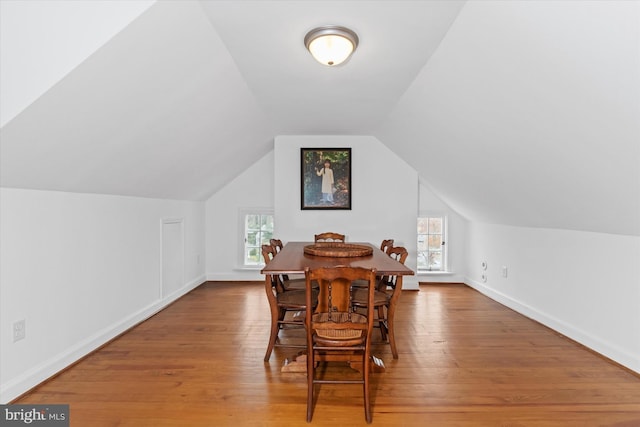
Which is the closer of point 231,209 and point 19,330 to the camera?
point 19,330

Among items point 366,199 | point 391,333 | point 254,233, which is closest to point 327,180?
point 366,199

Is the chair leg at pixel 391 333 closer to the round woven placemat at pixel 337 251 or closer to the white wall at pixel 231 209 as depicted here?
the round woven placemat at pixel 337 251

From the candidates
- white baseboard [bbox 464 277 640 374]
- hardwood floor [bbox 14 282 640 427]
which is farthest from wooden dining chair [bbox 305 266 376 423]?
white baseboard [bbox 464 277 640 374]

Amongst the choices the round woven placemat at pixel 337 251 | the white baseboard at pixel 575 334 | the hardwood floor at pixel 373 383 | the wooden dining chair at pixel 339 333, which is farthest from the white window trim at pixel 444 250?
the wooden dining chair at pixel 339 333

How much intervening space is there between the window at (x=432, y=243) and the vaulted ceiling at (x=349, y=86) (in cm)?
178

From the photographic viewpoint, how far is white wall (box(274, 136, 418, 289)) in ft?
16.3

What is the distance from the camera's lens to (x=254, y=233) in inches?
220

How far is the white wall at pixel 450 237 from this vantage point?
5.35 m

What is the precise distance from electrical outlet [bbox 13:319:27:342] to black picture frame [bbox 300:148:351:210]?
3305 mm

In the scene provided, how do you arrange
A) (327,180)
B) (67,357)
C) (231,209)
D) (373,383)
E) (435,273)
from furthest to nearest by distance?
(231,209)
(435,273)
(327,180)
(67,357)
(373,383)

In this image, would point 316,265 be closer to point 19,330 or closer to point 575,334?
point 19,330

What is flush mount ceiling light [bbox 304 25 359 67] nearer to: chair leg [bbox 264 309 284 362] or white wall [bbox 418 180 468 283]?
chair leg [bbox 264 309 284 362]

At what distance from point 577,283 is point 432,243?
2419 millimetres

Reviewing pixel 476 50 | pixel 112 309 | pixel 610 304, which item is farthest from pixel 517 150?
pixel 112 309
